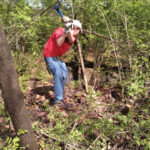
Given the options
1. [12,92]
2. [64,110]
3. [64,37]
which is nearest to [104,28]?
[64,37]

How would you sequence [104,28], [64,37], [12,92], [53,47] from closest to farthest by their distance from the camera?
[12,92] → [64,37] → [53,47] → [104,28]

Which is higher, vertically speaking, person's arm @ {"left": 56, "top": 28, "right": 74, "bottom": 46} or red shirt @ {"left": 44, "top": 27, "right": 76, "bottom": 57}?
person's arm @ {"left": 56, "top": 28, "right": 74, "bottom": 46}

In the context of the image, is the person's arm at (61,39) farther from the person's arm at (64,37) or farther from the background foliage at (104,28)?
the background foliage at (104,28)

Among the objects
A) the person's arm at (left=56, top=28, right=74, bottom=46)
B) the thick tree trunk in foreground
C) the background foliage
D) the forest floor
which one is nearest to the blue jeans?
the forest floor

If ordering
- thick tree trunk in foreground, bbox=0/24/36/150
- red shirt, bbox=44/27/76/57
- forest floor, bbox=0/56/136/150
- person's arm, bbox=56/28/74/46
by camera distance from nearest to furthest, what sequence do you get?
1. thick tree trunk in foreground, bbox=0/24/36/150
2. forest floor, bbox=0/56/136/150
3. person's arm, bbox=56/28/74/46
4. red shirt, bbox=44/27/76/57

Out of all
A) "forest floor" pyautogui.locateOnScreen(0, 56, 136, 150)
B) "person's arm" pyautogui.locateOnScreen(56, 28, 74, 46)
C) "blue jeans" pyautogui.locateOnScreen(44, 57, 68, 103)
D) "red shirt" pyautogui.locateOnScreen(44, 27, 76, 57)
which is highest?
"person's arm" pyautogui.locateOnScreen(56, 28, 74, 46)

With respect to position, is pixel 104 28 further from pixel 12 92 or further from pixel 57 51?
pixel 12 92

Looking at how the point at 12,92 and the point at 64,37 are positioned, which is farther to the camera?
the point at 64,37

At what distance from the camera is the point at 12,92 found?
147 centimetres

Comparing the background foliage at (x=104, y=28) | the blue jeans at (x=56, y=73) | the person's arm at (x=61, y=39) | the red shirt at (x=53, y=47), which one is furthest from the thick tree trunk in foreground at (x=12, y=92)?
the red shirt at (x=53, y=47)

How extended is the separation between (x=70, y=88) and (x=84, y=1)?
2383 millimetres

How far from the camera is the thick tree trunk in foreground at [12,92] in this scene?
1.33 meters

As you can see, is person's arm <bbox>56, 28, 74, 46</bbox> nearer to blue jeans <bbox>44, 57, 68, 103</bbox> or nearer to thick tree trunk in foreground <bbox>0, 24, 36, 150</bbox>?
blue jeans <bbox>44, 57, 68, 103</bbox>

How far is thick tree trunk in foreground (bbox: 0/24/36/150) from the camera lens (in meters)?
1.33
